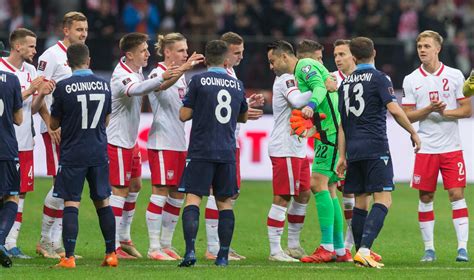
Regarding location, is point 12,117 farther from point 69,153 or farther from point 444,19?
point 444,19

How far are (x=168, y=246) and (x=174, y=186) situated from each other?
0.69m

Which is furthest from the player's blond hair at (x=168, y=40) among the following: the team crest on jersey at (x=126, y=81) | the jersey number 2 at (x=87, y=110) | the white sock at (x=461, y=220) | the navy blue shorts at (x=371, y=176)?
the white sock at (x=461, y=220)

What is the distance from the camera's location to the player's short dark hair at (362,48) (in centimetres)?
1220

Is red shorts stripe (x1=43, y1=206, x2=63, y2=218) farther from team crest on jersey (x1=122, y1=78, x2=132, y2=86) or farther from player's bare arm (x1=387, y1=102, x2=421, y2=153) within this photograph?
player's bare arm (x1=387, y1=102, x2=421, y2=153)

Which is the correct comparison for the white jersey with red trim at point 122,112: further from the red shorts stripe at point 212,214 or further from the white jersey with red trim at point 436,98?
the white jersey with red trim at point 436,98

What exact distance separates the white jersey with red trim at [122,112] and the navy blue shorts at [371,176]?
257 cm

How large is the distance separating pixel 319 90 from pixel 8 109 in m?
3.26

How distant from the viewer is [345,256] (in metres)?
13.1

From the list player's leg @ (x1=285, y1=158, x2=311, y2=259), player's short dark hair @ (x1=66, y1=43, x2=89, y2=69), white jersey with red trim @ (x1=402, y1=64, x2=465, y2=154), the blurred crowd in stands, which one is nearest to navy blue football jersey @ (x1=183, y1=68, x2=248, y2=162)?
player's short dark hair @ (x1=66, y1=43, x2=89, y2=69)

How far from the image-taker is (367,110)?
12203 millimetres

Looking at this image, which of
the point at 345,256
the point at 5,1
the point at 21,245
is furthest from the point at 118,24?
the point at 345,256

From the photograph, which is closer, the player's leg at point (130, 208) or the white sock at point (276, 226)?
the white sock at point (276, 226)

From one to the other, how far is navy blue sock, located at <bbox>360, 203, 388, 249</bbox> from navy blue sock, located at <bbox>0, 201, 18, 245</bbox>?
359 cm

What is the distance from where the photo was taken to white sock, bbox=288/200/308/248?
529 inches
